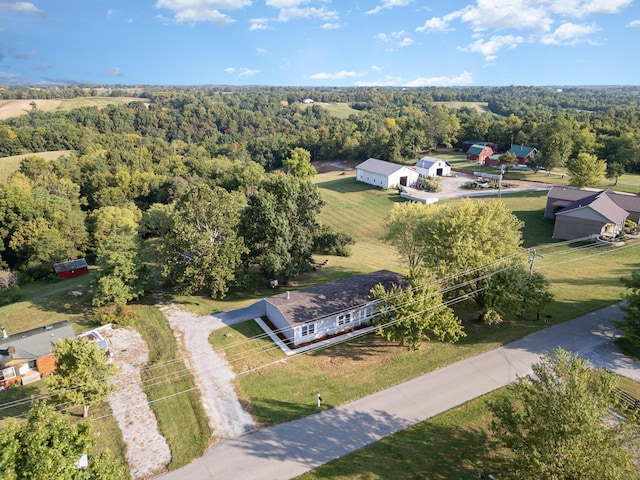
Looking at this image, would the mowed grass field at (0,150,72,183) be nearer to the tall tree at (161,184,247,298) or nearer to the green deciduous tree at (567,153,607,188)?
the tall tree at (161,184,247,298)

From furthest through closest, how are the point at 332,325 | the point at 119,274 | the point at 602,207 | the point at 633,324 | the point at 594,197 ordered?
1. the point at 594,197
2. the point at 602,207
3. the point at 119,274
4. the point at 332,325
5. the point at 633,324

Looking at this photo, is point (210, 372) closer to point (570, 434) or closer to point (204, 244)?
point (204, 244)

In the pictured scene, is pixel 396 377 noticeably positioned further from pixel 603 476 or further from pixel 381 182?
pixel 381 182

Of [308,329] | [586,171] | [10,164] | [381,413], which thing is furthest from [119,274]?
[10,164]

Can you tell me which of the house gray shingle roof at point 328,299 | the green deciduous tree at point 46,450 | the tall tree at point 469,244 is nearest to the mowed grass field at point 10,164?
the house gray shingle roof at point 328,299

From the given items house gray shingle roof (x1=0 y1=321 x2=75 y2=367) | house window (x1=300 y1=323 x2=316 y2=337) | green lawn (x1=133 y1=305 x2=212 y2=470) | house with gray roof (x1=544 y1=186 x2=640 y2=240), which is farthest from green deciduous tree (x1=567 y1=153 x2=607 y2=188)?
house gray shingle roof (x1=0 y1=321 x2=75 y2=367)

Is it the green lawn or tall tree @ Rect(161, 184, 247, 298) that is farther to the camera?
tall tree @ Rect(161, 184, 247, 298)
